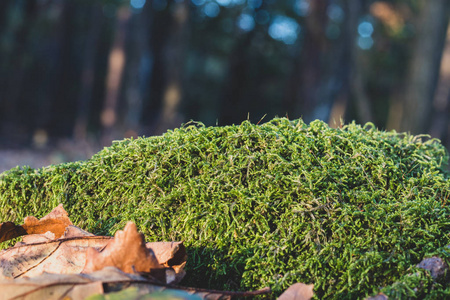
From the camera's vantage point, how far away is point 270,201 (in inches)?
62.5

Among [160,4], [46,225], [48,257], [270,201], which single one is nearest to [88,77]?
[160,4]

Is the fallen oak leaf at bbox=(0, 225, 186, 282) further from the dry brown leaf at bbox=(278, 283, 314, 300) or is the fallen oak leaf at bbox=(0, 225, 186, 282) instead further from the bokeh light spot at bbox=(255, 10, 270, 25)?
the bokeh light spot at bbox=(255, 10, 270, 25)

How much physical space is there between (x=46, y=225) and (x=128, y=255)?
67 centimetres

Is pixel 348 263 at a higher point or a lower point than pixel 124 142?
lower

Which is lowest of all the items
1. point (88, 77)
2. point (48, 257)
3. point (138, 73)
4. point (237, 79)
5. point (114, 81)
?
point (48, 257)

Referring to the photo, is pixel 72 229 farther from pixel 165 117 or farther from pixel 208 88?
pixel 208 88

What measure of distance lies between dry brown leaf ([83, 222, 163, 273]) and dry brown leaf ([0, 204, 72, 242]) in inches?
20.2

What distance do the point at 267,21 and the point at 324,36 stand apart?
8.82 m

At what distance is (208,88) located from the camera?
34406mm

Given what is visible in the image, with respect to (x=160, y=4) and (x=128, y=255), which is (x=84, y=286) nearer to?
(x=128, y=255)

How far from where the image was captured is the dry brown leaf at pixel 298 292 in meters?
1.29

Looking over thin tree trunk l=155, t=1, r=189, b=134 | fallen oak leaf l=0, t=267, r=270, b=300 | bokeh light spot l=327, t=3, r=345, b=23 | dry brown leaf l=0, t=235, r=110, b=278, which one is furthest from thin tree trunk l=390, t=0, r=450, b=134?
fallen oak leaf l=0, t=267, r=270, b=300

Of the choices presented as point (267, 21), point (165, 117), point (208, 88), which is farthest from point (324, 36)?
point (208, 88)

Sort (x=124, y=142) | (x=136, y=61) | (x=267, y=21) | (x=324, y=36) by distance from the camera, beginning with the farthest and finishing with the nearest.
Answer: (x=267, y=21), (x=136, y=61), (x=324, y=36), (x=124, y=142)
